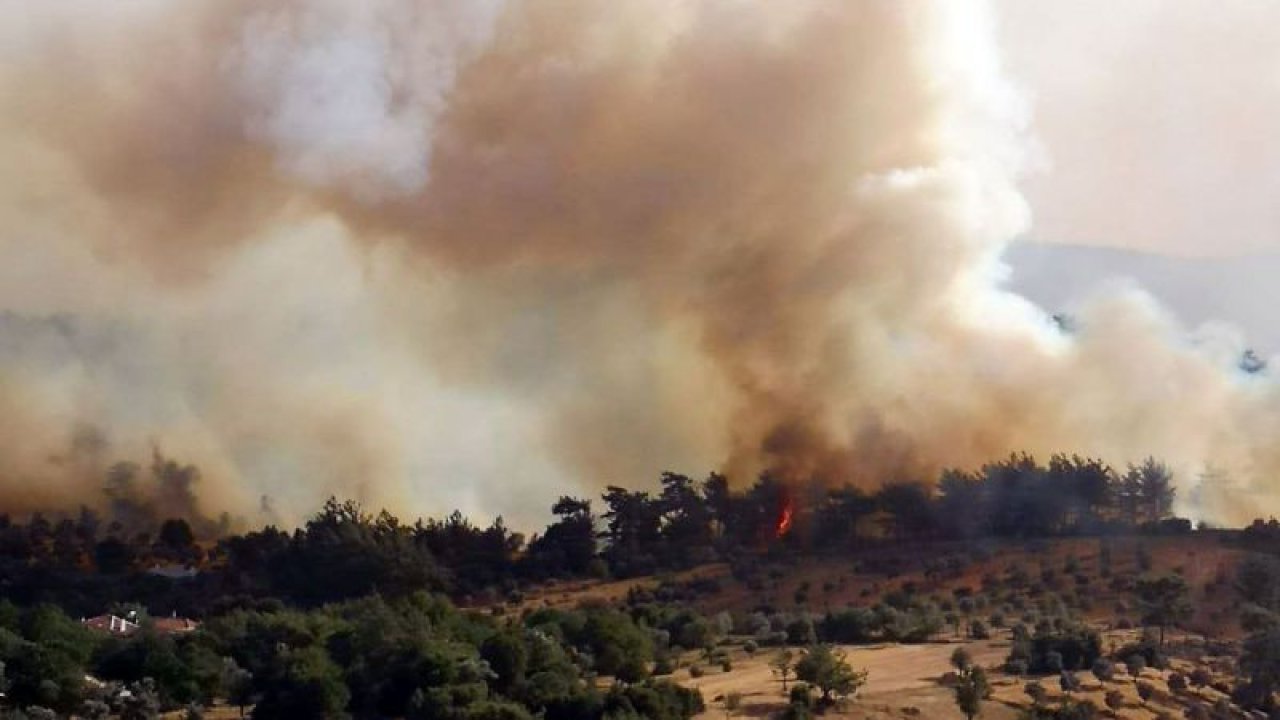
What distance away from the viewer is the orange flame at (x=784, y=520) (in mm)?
51812

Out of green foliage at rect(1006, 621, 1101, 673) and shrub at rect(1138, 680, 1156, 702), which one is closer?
shrub at rect(1138, 680, 1156, 702)

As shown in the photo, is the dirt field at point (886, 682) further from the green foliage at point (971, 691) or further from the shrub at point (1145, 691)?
the shrub at point (1145, 691)

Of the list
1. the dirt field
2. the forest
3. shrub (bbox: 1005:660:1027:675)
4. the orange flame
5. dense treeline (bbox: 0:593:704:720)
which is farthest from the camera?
the orange flame

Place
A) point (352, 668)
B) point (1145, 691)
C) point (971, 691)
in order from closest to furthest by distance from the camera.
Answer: point (971, 691)
point (352, 668)
point (1145, 691)

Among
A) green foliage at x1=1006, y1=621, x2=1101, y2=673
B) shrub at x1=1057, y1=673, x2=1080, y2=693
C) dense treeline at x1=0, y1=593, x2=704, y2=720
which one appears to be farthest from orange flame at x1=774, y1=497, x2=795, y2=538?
shrub at x1=1057, y1=673, x2=1080, y2=693

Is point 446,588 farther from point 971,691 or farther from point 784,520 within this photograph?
point 971,691

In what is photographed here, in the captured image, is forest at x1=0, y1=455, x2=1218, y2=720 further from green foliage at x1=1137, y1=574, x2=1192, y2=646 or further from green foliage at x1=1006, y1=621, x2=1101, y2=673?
green foliage at x1=1137, y1=574, x2=1192, y2=646

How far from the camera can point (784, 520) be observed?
171 ft

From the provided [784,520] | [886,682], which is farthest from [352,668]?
[784,520]

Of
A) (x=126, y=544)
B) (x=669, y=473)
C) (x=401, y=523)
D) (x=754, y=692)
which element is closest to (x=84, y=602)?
(x=126, y=544)

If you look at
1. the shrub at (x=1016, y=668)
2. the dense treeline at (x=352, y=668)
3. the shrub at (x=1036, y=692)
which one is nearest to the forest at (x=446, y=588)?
the dense treeline at (x=352, y=668)

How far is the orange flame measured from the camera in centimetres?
5181

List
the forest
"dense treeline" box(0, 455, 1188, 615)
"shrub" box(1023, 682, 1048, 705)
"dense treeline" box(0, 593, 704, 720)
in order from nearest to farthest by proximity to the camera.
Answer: "dense treeline" box(0, 593, 704, 720) → the forest → "shrub" box(1023, 682, 1048, 705) → "dense treeline" box(0, 455, 1188, 615)

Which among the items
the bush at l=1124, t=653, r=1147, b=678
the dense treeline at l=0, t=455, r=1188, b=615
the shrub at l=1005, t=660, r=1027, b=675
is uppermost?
the dense treeline at l=0, t=455, r=1188, b=615
